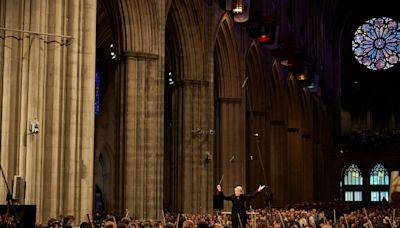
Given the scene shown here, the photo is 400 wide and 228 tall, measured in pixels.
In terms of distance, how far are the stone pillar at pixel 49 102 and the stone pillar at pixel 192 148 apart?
37.6ft

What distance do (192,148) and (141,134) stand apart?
5.46m

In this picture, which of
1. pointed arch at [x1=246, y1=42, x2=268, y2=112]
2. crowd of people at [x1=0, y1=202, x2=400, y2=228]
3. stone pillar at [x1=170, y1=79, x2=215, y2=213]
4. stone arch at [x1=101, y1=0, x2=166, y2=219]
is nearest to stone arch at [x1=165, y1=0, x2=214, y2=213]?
stone pillar at [x1=170, y1=79, x2=215, y2=213]

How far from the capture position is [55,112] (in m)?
19.6

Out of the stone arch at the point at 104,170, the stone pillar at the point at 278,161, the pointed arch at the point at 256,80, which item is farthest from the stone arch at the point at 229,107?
the stone arch at the point at 104,170

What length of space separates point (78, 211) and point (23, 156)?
239 centimetres

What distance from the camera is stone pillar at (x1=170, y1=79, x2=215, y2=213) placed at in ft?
104

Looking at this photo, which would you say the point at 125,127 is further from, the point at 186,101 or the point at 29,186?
the point at 29,186

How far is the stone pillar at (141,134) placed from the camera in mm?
26578

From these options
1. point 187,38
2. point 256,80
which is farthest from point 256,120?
point 187,38

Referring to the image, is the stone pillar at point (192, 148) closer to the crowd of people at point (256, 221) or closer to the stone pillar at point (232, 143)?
the crowd of people at point (256, 221)

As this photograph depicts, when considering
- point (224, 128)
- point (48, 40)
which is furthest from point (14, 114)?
point (224, 128)

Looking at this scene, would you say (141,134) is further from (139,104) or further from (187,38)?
(187,38)

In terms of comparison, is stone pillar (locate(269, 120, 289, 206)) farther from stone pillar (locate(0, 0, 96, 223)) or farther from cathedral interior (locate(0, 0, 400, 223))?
stone pillar (locate(0, 0, 96, 223))

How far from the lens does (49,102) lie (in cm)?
1959
